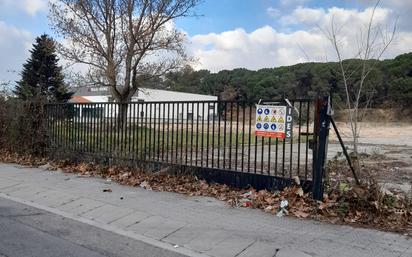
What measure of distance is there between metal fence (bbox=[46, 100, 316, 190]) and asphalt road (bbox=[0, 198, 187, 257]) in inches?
125

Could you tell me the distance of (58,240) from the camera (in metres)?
6.49

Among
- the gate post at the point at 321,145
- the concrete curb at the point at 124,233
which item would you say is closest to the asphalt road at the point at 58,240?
the concrete curb at the point at 124,233

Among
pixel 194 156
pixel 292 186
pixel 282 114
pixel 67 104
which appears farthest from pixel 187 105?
pixel 67 104

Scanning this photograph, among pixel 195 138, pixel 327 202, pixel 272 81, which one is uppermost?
pixel 272 81

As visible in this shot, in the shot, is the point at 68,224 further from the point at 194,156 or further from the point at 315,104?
the point at 315,104

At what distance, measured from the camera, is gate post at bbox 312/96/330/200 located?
7680mm

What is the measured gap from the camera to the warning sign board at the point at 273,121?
850cm

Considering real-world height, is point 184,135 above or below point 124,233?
above

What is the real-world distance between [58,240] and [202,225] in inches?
81.0

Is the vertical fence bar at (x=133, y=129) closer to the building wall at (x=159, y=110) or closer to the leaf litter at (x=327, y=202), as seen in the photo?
the building wall at (x=159, y=110)

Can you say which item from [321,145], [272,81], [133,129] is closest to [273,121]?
[321,145]

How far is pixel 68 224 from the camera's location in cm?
749

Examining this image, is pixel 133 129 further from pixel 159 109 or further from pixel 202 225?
pixel 202 225

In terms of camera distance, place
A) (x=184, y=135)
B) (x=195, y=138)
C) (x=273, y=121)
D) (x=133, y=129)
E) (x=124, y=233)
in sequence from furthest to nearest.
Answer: (x=133, y=129) < (x=184, y=135) < (x=195, y=138) < (x=273, y=121) < (x=124, y=233)
